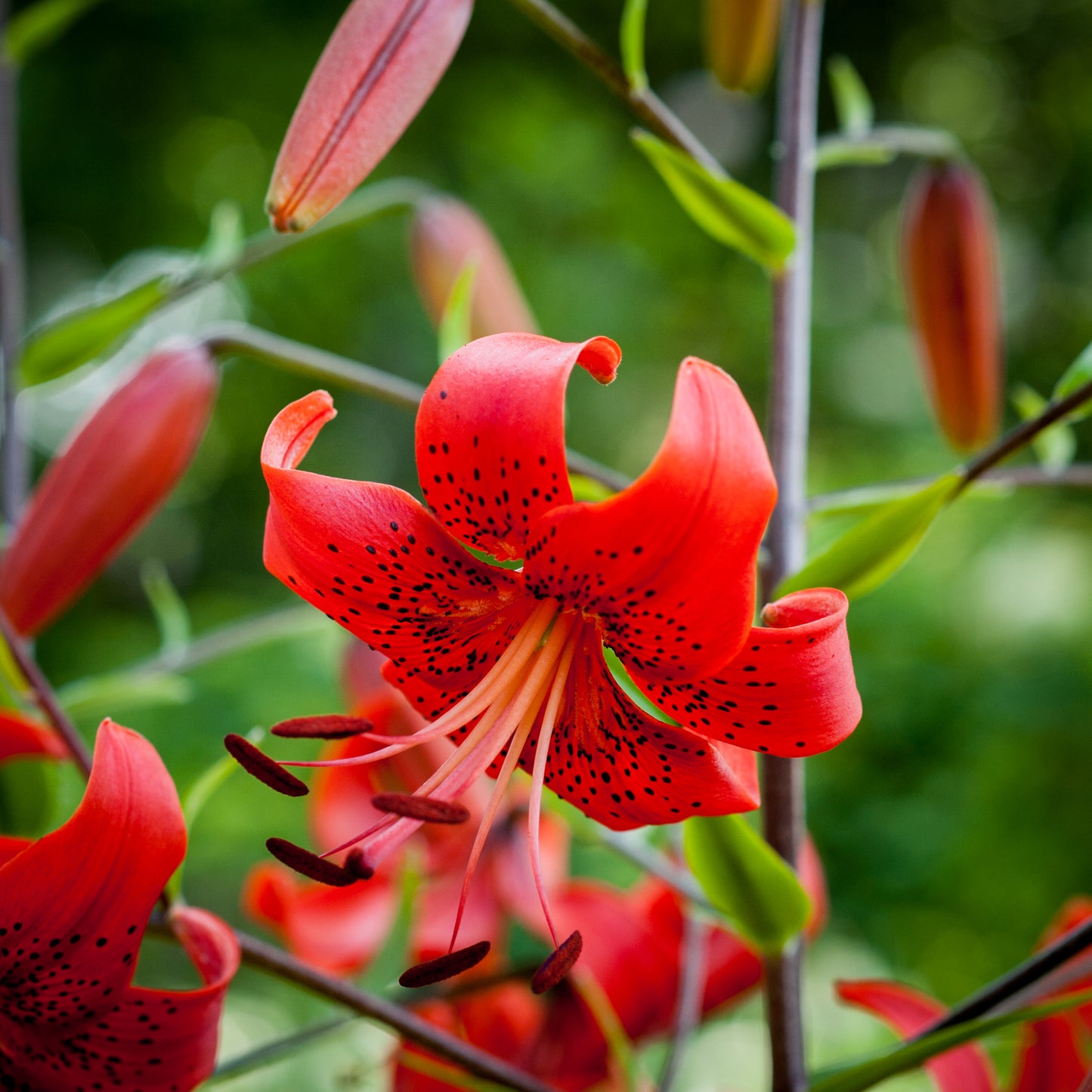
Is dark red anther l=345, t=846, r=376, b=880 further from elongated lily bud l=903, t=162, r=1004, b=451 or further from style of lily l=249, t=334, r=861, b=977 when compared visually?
elongated lily bud l=903, t=162, r=1004, b=451

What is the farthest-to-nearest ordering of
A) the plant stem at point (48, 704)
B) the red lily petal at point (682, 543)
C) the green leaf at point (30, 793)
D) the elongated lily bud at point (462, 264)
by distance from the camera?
the elongated lily bud at point (462, 264)
the green leaf at point (30, 793)
the plant stem at point (48, 704)
the red lily petal at point (682, 543)

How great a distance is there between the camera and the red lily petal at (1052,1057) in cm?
59

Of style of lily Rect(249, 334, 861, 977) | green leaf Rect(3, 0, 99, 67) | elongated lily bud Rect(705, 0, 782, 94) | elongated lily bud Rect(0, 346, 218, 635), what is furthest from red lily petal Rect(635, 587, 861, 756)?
green leaf Rect(3, 0, 99, 67)

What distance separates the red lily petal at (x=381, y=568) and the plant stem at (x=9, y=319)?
1.35 feet

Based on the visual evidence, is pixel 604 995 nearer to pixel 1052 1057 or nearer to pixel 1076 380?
pixel 1052 1057

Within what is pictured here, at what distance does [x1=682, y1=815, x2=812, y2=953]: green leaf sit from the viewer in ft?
1.58

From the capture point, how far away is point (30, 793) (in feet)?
2.29

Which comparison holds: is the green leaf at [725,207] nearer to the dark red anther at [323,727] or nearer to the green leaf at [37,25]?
the dark red anther at [323,727]

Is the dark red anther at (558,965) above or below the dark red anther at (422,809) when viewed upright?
below

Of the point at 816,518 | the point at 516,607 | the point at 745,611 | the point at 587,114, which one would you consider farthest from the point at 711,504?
the point at 587,114

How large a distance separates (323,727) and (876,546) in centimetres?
23

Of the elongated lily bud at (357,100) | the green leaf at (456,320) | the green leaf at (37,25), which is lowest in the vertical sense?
the green leaf at (456,320)

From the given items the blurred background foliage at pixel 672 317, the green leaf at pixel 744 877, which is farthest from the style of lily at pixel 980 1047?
the blurred background foliage at pixel 672 317

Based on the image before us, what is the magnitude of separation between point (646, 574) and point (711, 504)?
5 cm
